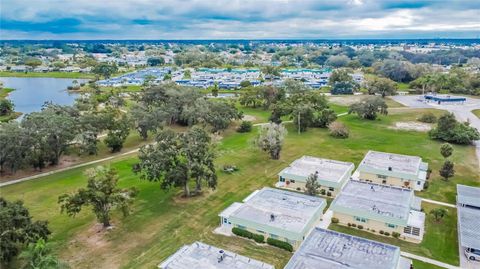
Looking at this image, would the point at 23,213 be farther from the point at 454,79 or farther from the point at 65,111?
the point at 454,79

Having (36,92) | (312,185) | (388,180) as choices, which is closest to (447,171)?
(388,180)

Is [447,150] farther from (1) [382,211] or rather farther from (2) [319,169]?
(1) [382,211]

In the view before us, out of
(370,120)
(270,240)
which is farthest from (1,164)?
(370,120)

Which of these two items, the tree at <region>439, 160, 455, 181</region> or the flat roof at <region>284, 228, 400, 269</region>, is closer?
the flat roof at <region>284, 228, 400, 269</region>

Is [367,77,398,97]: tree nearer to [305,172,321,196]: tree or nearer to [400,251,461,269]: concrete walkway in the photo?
[305,172,321,196]: tree

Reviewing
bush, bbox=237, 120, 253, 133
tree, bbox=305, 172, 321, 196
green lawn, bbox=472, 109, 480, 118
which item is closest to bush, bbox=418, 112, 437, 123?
green lawn, bbox=472, 109, 480, 118
